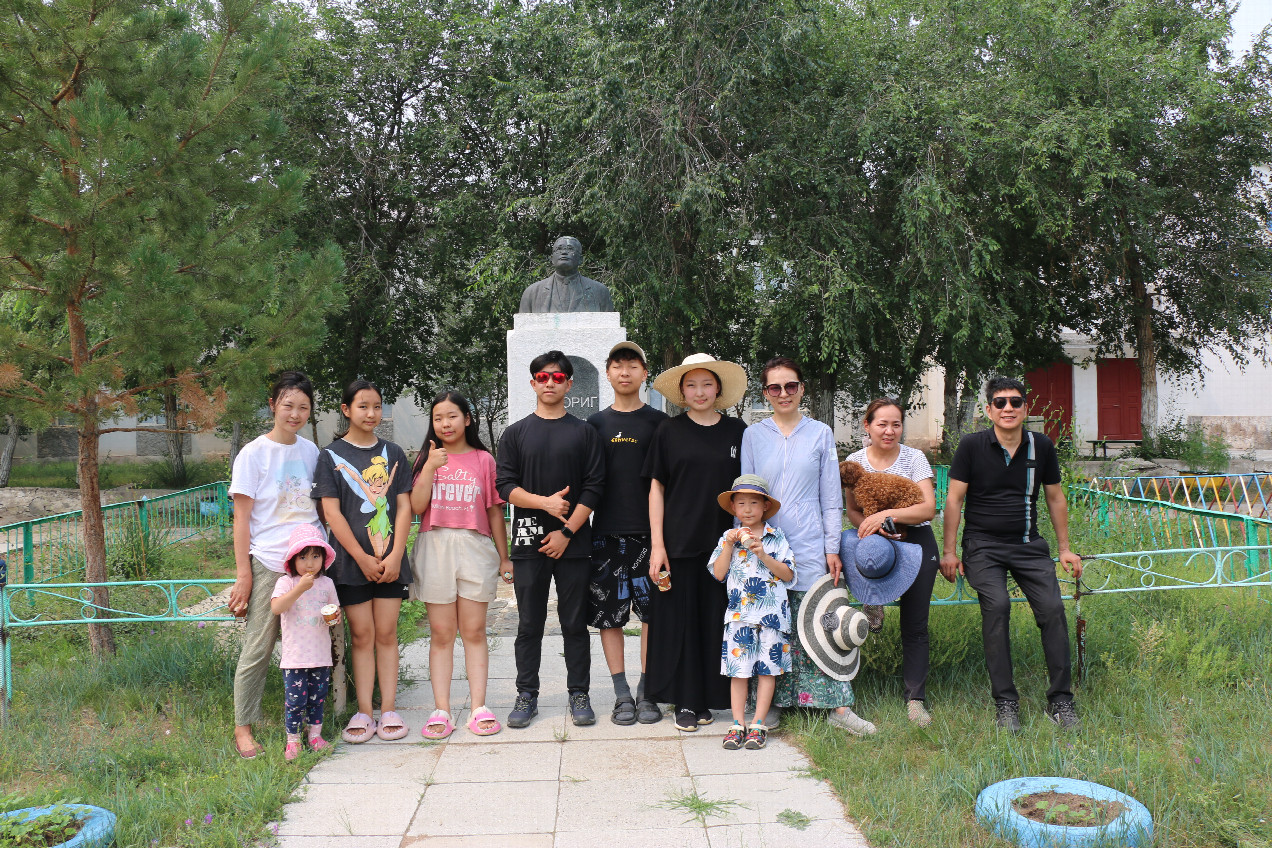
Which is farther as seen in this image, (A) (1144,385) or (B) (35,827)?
(A) (1144,385)

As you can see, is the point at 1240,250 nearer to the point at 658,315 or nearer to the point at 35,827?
the point at 658,315

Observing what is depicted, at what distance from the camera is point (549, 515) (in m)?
4.24

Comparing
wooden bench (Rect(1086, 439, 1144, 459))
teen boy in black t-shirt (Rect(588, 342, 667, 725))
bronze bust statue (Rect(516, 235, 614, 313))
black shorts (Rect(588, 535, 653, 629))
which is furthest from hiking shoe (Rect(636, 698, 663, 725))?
wooden bench (Rect(1086, 439, 1144, 459))

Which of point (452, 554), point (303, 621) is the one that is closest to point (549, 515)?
point (452, 554)

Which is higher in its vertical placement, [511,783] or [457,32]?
[457,32]

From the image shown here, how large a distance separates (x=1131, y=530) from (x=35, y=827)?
708cm

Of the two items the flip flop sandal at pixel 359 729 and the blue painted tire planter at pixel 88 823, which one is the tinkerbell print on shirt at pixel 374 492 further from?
the blue painted tire planter at pixel 88 823

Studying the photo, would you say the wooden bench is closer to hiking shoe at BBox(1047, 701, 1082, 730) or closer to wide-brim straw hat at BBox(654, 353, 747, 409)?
hiking shoe at BBox(1047, 701, 1082, 730)

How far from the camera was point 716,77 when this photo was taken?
11.3m

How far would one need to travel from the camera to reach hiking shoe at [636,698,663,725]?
4281 mm

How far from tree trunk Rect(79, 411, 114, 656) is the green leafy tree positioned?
11mm

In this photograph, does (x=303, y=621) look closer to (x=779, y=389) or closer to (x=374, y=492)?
(x=374, y=492)

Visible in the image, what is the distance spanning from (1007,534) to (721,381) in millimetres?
1464

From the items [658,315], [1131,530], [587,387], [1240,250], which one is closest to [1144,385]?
[1240,250]
